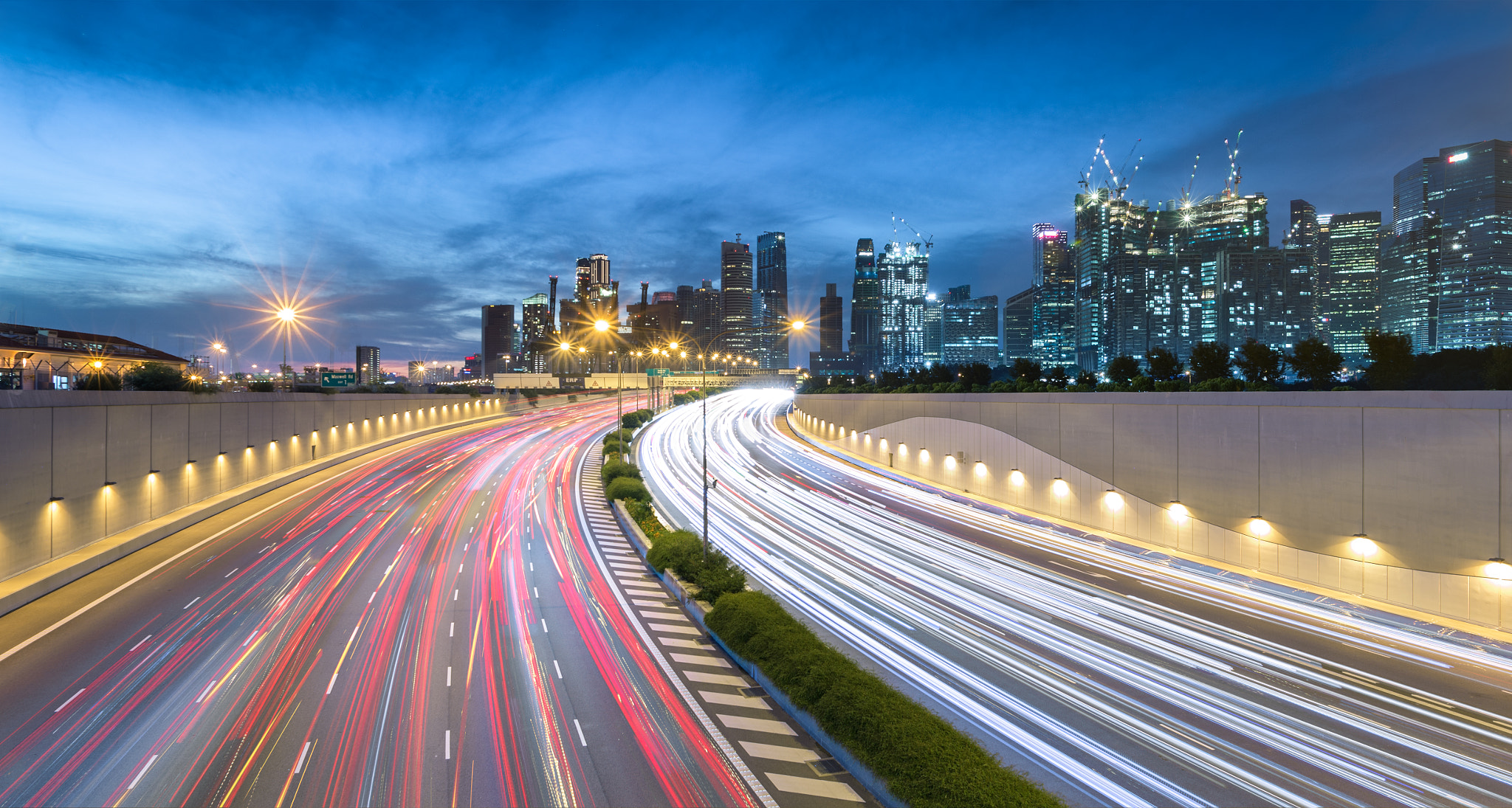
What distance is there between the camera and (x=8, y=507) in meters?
19.1

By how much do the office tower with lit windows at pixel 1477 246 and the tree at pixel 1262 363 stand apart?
7568cm

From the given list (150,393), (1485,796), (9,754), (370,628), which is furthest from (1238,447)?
(150,393)

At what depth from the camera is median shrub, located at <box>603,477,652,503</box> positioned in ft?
111

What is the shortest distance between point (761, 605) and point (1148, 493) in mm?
20167

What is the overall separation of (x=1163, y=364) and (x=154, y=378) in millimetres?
51032

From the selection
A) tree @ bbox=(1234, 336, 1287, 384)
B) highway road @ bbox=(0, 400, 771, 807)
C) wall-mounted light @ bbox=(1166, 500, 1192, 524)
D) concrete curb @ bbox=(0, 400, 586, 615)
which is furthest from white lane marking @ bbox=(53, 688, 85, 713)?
tree @ bbox=(1234, 336, 1287, 384)

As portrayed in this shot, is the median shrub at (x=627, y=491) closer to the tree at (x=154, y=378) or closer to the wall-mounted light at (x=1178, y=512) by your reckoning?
the tree at (x=154, y=378)

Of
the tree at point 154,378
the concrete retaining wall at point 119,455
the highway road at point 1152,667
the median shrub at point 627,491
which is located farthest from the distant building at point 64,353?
the highway road at point 1152,667

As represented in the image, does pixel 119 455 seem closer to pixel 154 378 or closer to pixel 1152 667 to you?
pixel 154 378

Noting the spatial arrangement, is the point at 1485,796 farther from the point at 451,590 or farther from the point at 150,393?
the point at 150,393

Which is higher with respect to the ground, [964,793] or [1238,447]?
[1238,447]

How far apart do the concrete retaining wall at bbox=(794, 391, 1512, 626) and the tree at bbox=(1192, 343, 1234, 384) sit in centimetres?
555

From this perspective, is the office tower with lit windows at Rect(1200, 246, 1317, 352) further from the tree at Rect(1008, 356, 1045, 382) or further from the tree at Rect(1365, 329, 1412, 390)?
the tree at Rect(1365, 329, 1412, 390)

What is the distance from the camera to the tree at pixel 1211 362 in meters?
29.4
